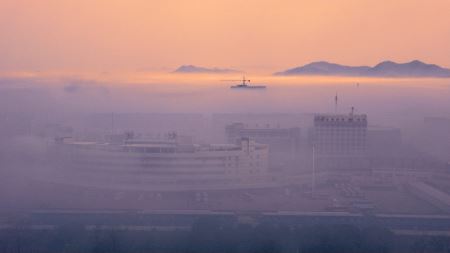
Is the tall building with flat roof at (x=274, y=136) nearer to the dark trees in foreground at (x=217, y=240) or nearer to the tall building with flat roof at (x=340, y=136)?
the tall building with flat roof at (x=340, y=136)

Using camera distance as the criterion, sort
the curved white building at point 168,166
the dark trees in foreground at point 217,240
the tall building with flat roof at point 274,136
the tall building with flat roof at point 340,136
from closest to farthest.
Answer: the dark trees in foreground at point 217,240 < the curved white building at point 168,166 < the tall building with flat roof at point 340,136 < the tall building with flat roof at point 274,136

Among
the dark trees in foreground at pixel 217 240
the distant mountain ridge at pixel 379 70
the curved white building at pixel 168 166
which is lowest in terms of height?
the dark trees in foreground at pixel 217 240

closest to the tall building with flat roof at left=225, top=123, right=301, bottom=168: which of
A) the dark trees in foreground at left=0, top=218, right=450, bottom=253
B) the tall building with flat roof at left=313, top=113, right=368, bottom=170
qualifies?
the tall building with flat roof at left=313, top=113, right=368, bottom=170

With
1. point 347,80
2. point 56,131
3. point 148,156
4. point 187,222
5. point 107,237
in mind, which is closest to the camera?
point 107,237

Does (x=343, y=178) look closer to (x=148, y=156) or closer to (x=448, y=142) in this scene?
(x=148, y=156)

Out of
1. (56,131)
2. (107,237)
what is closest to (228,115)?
(56,131)

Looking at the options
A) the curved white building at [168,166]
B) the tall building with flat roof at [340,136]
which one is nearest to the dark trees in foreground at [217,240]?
the curved white building at [168,166]
